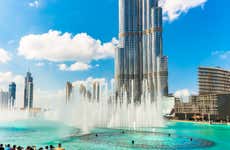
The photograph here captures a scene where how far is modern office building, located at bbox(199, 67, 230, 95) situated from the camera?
157875 mm

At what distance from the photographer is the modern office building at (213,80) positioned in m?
158

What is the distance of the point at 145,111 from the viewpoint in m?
87.8

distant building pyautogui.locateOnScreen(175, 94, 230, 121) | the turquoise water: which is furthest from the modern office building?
the turquoise water

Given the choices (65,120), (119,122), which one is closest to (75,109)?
(65,120)

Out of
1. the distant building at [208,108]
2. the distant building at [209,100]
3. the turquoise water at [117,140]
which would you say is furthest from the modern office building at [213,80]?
the turquoise water at [117,140]

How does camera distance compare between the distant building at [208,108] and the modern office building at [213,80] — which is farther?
the modern office building at [213,80]

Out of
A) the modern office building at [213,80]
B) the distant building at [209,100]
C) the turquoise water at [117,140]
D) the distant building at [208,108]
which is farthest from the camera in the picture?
the modern office building at [213,80]

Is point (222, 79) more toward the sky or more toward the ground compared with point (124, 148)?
more toward the sky

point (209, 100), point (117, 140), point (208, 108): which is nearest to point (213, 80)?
point (209, 100)

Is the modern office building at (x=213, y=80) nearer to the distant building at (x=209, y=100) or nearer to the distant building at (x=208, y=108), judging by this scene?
the distant building at (x=209, y=100)

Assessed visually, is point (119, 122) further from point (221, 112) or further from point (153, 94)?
point (153, 94)

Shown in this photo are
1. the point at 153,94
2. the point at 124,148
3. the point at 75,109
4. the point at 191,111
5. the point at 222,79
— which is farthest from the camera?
the point at 153,94

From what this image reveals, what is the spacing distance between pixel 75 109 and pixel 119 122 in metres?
14.7

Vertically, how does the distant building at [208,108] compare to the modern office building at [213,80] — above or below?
below
